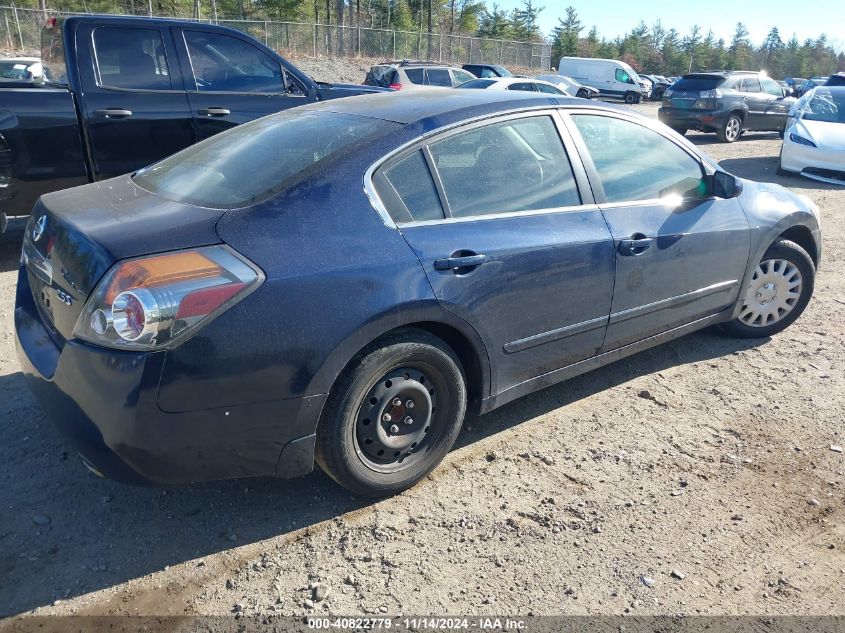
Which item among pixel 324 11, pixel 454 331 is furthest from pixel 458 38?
pixel 454 331

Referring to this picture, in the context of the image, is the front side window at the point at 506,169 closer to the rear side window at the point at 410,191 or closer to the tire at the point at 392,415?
the rear side window at the point at 410,191

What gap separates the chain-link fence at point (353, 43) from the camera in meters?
29.6

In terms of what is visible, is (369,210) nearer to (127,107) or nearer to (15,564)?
(15,564)

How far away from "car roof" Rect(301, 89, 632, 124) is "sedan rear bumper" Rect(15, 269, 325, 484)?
1.38m

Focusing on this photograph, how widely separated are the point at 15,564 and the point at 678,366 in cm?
370

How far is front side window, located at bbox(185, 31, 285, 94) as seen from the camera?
6.33 meters

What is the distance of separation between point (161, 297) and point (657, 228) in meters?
2.57

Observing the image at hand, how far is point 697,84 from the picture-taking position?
16719mm

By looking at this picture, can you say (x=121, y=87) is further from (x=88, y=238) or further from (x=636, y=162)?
(x=636, y=162)

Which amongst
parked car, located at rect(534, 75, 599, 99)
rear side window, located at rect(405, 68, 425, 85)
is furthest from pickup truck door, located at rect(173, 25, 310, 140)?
parked car, located at rect(534, 75, 599, 99)

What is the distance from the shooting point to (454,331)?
295cm

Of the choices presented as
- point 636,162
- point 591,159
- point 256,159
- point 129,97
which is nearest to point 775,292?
point 636,162

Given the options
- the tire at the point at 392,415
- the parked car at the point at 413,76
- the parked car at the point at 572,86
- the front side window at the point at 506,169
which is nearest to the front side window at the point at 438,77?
the parked car at the point at 413,76

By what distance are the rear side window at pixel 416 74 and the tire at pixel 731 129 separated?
27.6 ft
